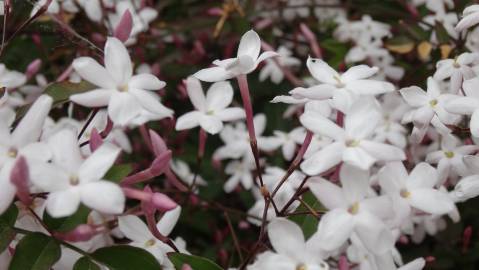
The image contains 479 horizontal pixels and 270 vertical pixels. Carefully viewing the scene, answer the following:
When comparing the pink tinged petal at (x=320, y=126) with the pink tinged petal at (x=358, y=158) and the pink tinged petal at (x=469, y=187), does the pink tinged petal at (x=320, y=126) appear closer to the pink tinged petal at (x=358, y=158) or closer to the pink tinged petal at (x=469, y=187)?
the pink tinged petal at (x=358, y=158)

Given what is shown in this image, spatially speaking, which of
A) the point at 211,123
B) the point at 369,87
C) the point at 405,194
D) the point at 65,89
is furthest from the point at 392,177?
the point at 65,89

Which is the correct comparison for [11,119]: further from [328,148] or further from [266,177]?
[266,177]

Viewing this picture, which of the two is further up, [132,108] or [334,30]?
[132,108]

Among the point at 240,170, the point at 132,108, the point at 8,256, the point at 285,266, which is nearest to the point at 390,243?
the point at 285,266

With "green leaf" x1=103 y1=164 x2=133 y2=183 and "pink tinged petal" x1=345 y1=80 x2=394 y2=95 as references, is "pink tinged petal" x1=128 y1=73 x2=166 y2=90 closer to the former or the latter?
"green leaf" x1=103 y1=164 x2=133 y2=183

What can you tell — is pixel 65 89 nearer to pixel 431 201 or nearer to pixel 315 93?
pixel 315 93
